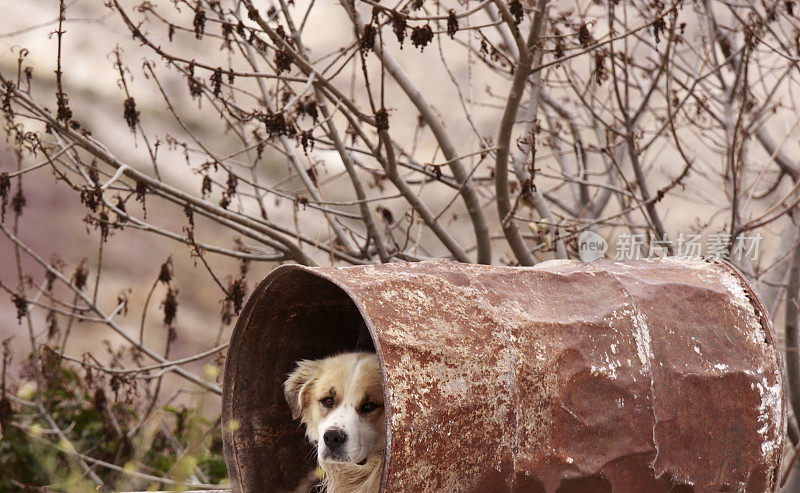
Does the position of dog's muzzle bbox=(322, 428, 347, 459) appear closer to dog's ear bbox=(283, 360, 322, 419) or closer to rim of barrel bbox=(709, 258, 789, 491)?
dog's ear bbox=(283, 360, 322, 419)

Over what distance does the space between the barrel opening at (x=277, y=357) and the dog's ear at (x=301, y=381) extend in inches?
4.4

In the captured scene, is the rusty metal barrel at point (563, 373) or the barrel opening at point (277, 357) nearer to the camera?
the rusty metal barrel at point (563, 373)

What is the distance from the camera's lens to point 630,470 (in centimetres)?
253

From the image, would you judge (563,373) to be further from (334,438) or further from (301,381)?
(301,381)

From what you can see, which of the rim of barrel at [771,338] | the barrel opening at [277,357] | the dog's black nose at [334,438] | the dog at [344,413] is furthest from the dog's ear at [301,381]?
the rim of barrel at [771,338]

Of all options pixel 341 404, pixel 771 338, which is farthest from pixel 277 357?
pixel 771 338

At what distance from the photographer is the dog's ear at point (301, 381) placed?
127 inches

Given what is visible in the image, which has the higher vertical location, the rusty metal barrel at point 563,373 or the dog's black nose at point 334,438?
the rusty metal barrel at point 563,373

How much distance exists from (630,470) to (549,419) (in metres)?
0.32

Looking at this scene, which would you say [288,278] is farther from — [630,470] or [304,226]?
[304,226]

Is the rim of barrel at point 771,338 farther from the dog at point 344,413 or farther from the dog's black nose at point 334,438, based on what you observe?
the dog's black nose at point 334,438

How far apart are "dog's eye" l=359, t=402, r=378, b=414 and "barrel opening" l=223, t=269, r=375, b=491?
46 cm

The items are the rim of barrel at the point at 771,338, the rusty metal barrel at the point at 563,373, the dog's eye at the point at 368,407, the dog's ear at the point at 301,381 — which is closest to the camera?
the rusty metal barrel at the point at 563,373

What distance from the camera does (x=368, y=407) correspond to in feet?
9.98
